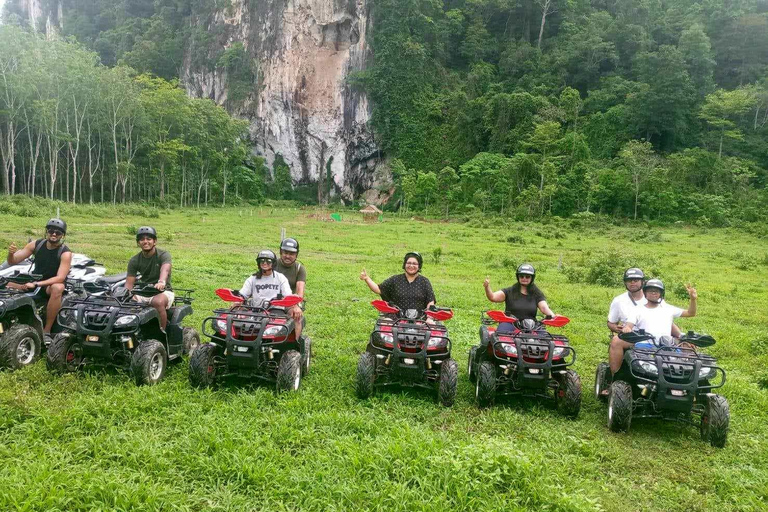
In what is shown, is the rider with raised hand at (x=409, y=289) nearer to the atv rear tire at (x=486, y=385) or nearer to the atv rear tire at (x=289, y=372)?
the atv rear tire at (x=486, y=385)

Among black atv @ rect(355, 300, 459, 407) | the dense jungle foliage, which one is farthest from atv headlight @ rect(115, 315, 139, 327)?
the dense jungle foliage

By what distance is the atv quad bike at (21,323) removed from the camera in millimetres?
5406

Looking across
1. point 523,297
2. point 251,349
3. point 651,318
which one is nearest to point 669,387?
point 651,318

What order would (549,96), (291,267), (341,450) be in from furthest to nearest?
1. (549,96)
2. (291,267)
3. (341,450)

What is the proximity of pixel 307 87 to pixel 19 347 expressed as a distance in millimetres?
60411

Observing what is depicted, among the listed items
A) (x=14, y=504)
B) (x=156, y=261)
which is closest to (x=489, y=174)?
(x=156, y=261)

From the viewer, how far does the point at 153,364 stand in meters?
5.41

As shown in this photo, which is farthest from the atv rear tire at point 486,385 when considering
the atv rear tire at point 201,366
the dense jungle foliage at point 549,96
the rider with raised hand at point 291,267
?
the dense jungle foliage at point 549,96

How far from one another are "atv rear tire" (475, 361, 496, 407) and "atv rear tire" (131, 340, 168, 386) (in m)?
3.54

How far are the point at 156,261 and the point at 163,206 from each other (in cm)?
4066

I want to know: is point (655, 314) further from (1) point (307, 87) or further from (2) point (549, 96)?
(1) point (307, 87)

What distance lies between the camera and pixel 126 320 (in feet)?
17.5

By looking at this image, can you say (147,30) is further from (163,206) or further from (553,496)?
(553,496)

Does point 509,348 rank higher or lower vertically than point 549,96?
lower
